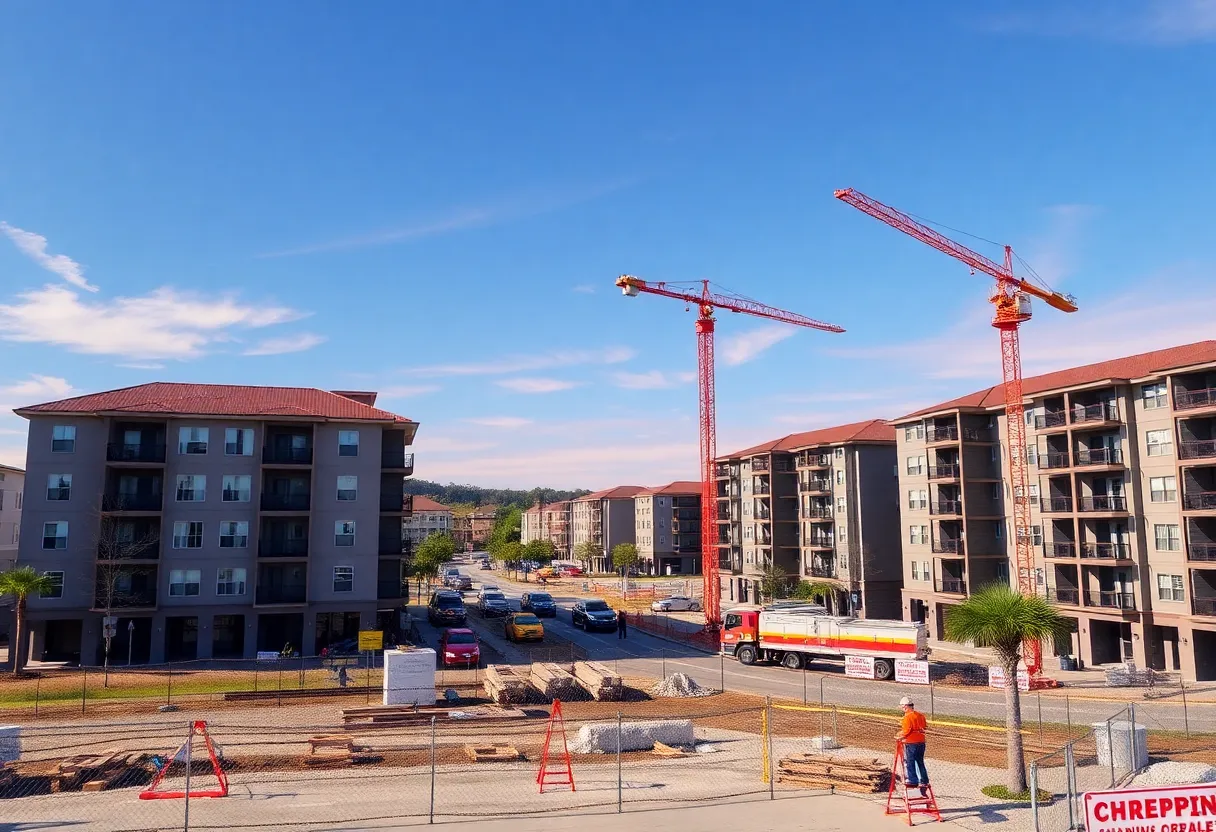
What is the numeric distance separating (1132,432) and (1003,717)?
23.2m

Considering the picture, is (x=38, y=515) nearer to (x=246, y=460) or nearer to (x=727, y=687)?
(x=246, y=460)

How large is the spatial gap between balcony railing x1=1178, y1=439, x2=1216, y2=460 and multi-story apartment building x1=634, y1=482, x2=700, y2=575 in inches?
3266

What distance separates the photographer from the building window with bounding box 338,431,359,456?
48.3 meters

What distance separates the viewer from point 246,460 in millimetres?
46688

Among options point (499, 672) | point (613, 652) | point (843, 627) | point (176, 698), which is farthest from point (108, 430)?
point (843, 627)

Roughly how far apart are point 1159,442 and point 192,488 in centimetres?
5079

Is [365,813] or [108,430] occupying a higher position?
[108,430]

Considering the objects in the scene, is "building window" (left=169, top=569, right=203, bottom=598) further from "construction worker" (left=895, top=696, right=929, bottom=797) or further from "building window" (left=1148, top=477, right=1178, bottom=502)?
"building window" (left=1148, top=477, right=1178, bottom=502)

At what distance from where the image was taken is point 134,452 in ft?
149

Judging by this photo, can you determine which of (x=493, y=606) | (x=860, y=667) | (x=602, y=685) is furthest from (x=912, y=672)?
(x=493, y=606)

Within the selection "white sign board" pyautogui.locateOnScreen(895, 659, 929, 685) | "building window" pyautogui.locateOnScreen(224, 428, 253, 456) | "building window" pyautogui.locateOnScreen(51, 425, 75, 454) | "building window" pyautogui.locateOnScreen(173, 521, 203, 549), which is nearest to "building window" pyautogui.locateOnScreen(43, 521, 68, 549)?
"building window" pyautogui.locateOnScreen(51, 425, 75, 454)

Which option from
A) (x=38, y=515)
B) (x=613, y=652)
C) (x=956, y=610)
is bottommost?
(x=613, y=652)

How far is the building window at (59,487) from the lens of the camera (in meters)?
44.3

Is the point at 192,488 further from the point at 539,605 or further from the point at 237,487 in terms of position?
the point at 539,605
